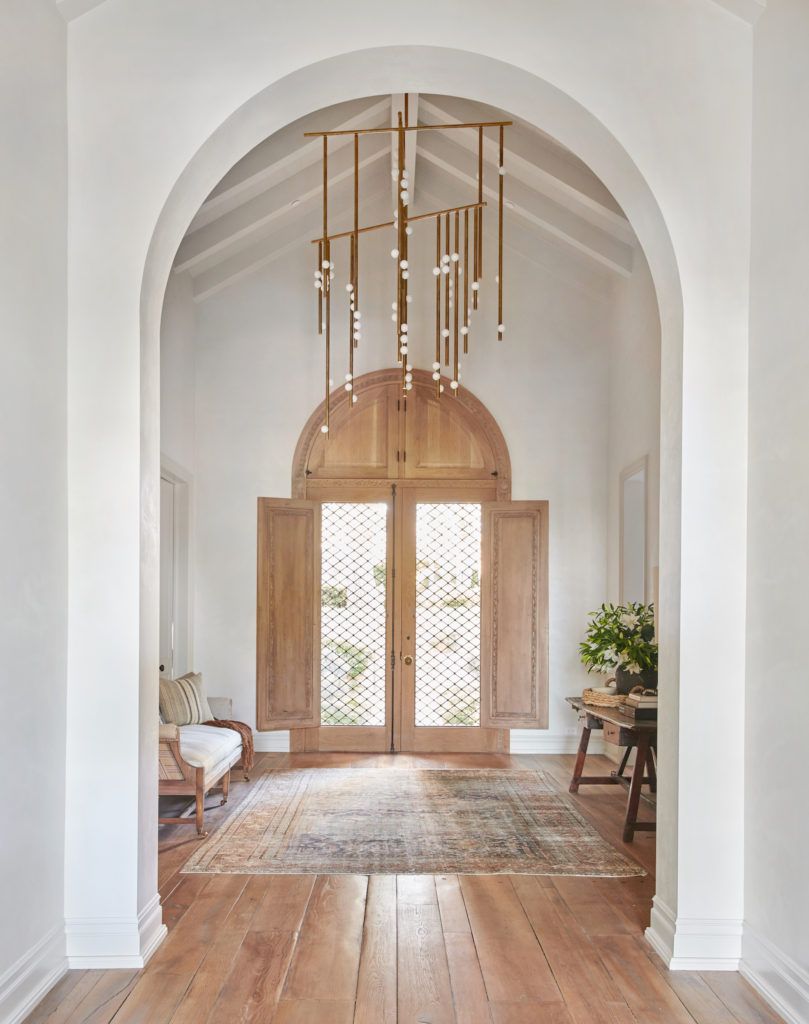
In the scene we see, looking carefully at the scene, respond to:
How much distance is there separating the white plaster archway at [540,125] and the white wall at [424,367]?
13.4ft

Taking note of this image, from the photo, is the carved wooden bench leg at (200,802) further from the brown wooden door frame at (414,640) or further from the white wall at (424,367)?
Result: the brown wooden door frame at (414,640)

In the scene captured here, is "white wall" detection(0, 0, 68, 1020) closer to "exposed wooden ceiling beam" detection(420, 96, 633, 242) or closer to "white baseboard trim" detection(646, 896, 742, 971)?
"white baseboard trim" detection(646, 896, 742, 971)

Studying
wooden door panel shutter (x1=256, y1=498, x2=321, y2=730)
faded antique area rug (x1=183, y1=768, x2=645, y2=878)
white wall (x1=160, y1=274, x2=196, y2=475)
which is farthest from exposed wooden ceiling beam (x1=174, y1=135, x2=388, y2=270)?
faded antique area rug (x1=183, y1=768, x2=645, y2=878)

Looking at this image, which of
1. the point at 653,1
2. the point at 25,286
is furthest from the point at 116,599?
the point at 653,1

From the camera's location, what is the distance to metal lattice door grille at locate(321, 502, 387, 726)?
7.88 metres

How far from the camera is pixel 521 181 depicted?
709cm

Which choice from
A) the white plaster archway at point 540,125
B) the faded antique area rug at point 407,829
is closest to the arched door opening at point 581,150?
the white plaster archway at point 540,125

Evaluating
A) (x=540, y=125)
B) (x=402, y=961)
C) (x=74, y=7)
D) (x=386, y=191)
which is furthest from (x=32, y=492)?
(x=386, y=191)

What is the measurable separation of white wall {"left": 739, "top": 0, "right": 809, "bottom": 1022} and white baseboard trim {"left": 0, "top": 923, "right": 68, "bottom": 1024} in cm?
250

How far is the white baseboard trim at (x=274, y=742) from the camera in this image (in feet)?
25.6

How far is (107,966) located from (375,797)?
2.98 m

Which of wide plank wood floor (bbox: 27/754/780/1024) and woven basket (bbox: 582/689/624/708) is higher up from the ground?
woven basket (bbox: 582/689/624/708)

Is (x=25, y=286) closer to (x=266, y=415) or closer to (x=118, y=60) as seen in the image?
(x=118, y=60)

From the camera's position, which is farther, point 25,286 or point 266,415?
point 266,415
